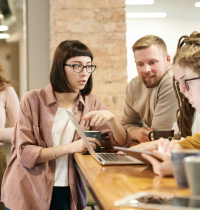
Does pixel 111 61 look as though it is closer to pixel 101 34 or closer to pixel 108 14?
pixel 101 34

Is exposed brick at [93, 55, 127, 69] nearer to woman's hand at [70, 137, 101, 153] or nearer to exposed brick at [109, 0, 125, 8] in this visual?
exposed brick at [109, 0, 125, 8]

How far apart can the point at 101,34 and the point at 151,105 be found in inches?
37.9

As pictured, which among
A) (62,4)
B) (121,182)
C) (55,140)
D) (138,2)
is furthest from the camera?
(138,2)

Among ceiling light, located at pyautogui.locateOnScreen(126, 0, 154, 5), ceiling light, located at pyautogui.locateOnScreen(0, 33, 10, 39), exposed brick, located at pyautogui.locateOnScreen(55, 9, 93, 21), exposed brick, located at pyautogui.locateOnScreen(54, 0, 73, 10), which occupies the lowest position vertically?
ceiling light, located at pyautogui.locateOnScreen(0, 33, 10, 39)

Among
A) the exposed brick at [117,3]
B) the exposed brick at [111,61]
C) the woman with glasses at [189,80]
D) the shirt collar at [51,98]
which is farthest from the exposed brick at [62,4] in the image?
the woman with glasses at [189,80]

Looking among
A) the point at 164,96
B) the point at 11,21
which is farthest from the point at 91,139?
the point at 11,21

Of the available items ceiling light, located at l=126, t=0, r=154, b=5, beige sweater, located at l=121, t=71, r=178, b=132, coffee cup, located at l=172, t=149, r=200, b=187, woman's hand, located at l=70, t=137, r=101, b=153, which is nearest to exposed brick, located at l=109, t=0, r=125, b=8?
beige sweater, located at l=121, t=71, r=178, b=132

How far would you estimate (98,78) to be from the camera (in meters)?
2.61

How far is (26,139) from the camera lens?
1485mm

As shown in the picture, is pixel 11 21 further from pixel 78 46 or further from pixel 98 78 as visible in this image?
pixel 78 46

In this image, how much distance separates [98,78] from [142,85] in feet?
1.93

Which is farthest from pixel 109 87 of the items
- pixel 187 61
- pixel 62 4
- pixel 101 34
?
pixel 187 61

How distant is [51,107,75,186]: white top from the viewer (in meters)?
1.55

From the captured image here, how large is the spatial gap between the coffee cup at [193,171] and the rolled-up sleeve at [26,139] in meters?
0.99
